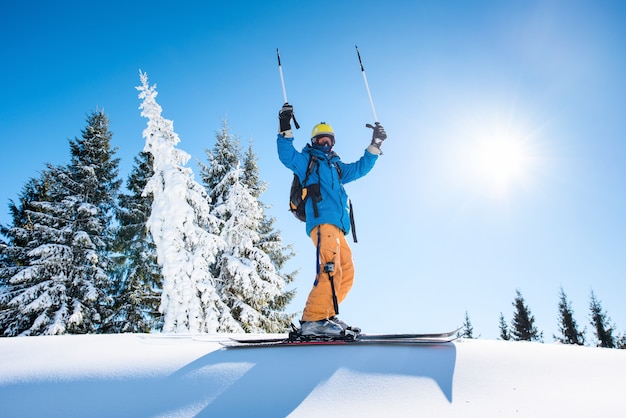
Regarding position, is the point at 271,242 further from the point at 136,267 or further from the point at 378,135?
the point at 378,135

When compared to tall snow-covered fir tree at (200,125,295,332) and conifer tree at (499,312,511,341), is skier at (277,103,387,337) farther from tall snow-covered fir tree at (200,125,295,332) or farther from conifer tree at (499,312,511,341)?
conifer tree at (499,312,511,341)

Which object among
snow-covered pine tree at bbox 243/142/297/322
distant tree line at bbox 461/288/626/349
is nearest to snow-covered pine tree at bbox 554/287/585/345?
distant tree line at bbox 461/288/626/349

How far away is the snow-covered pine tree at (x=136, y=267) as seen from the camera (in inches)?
585

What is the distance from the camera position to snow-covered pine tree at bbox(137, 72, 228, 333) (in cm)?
1202

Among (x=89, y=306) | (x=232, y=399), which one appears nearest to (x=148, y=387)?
(x=232, y=399)

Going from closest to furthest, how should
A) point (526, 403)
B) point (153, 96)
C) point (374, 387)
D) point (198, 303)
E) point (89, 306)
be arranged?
point (526, 403) → point (374, 387) → point (198, 303) → point (153, 96) → point (89, 306)

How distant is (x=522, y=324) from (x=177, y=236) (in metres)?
36.7

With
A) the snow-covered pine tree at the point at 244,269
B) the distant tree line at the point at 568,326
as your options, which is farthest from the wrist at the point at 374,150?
the distant tree line at the point at 568,326

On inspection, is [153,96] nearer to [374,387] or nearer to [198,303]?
[198,303]

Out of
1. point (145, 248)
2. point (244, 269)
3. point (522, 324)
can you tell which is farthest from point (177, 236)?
point (522, 324)

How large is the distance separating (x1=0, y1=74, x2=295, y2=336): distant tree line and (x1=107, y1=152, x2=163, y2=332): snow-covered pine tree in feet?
0.16

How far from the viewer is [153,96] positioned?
43.5 ft

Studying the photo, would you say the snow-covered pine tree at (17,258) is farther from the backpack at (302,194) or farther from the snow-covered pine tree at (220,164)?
the backpack at (302,194)

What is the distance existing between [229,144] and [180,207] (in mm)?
6471
